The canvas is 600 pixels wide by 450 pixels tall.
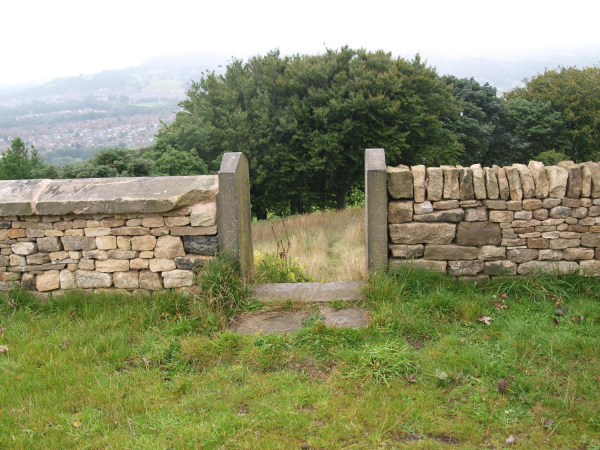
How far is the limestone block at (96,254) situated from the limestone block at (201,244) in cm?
87

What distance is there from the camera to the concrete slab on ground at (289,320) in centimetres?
446

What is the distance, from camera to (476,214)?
4840mm

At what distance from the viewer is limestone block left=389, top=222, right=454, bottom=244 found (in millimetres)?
4910

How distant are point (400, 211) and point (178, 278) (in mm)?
2439

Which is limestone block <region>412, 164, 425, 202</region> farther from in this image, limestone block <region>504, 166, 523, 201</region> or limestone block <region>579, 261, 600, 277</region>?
limestone block <region>579, 261, 600, 277</region>

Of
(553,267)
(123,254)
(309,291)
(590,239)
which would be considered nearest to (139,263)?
(123,254)

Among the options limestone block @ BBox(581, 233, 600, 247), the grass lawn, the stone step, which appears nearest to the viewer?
the grass lawn

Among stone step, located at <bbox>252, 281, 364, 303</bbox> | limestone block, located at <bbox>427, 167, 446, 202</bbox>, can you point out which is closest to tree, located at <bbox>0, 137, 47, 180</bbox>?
stone step, located at <bbox>252, 281, 364, 303</bbox>

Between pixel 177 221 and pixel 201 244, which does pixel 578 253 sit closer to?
pixel 201 244

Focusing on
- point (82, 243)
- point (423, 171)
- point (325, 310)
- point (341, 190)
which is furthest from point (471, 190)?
point (341, 190)

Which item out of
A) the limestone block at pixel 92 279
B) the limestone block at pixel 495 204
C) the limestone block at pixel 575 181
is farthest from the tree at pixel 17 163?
the limestone block at pixel 575 181

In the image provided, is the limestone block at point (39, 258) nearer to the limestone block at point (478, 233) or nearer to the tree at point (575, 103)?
the limestone block at point (478, 233)

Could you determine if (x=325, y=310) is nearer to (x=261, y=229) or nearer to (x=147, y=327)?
(x=147, y=327)

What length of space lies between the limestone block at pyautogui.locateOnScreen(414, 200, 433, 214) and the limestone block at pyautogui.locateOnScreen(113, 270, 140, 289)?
3035 millimetres
